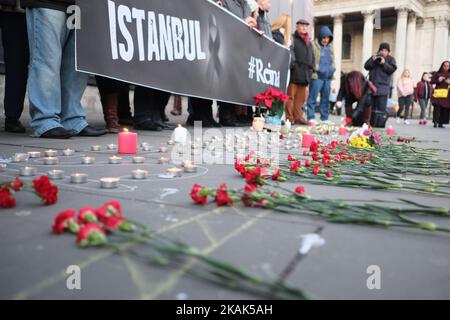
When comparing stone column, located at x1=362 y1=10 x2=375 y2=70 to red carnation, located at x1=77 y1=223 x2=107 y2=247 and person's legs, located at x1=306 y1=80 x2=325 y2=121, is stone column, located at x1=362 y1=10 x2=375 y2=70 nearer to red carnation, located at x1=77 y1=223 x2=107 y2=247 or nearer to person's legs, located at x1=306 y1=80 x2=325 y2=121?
person's legs, located at x1=306 y1=80 x2=325 y2=121

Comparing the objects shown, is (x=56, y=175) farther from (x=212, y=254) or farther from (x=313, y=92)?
(x=313, y=92)

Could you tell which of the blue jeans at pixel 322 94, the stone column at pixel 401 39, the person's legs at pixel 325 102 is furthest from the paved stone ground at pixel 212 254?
the stone column at pixel 401 39

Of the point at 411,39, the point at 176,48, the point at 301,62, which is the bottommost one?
the point at 176,48

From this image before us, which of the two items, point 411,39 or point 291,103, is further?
point 411,39

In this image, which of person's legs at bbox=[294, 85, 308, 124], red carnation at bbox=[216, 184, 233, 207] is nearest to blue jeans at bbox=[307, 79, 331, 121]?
person's legs at bbox=[294, 85, 308, 124]

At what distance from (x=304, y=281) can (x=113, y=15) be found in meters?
3.51

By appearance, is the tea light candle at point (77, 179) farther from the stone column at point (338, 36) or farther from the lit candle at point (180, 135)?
the stone column at point (338, 36)

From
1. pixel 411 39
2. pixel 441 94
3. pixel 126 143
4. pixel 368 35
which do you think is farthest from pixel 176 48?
pixel 411 39

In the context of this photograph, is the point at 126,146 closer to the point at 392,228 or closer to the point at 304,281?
Result: the point at 392,228

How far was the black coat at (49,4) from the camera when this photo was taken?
331cm

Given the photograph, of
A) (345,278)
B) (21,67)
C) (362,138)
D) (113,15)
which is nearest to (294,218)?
(345,278)

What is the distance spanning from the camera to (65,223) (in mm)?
1110

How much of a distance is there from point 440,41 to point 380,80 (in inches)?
1152

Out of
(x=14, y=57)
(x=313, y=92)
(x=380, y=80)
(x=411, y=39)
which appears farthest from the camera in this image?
(x=411, y=39)
